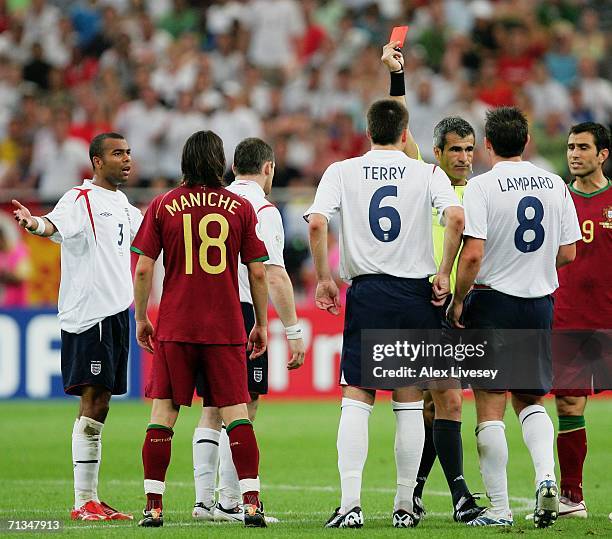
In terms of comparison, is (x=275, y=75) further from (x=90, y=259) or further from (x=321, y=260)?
(x=321, y=260)

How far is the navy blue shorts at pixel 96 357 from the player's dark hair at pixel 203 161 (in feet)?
5.04

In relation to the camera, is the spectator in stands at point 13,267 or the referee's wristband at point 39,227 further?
the spectator in stands at point 13,267

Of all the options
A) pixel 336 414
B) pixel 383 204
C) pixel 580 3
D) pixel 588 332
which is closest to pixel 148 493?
pixel 383 204

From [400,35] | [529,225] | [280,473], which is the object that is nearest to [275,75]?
[280,473]

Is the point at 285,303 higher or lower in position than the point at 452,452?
higher

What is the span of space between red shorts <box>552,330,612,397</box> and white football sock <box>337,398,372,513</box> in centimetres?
171

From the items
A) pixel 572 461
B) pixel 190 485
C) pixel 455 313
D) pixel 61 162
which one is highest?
pixel 61 162

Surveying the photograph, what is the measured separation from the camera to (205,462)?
879 cm

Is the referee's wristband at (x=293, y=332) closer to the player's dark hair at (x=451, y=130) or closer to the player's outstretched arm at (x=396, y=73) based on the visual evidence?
the player's outstretched arm at (x=396, y=73)

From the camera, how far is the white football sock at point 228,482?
350 inches

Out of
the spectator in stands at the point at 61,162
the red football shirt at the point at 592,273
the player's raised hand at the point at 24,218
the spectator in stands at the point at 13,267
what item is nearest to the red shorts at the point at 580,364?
the red football shirt at the point at 592,273

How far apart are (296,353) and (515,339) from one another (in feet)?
4.63

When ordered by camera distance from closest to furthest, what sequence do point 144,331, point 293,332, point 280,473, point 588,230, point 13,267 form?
1. point 144,331
2. point 293,332
3. point 588,230
4. point 280,473
5. point 13,267

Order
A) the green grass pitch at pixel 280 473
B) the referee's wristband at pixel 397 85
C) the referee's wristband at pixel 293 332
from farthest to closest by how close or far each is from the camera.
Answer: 1. the referee's wristband at pixel 397 85
2. the referee's wristband at pixel 293 332
3. the green grass pitch at pixel 280 473
